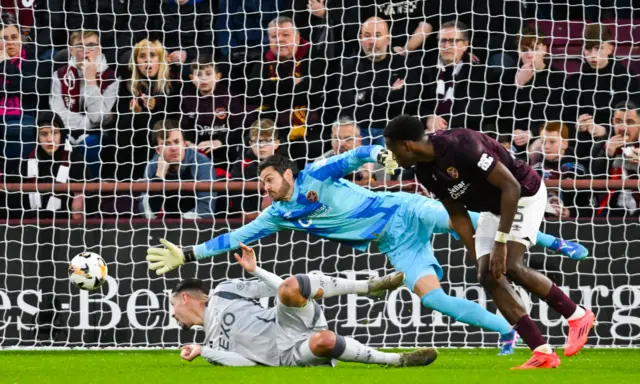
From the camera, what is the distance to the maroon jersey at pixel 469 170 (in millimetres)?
6328

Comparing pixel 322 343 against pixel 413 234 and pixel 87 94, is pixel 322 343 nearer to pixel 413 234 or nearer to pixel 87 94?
pixel 413 234

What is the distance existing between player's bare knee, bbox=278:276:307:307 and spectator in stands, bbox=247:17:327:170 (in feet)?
13.0

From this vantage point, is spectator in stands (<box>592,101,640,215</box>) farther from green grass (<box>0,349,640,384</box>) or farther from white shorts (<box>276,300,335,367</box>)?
white shorts (<box>276,300,335,367</box>)

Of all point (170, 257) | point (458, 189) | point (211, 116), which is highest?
point (211, 116)

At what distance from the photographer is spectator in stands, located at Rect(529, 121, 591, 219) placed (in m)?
10.1

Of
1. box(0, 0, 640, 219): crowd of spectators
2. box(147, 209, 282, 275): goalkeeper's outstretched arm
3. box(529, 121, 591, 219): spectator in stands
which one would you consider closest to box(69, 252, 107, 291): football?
box(147, 209, 282, 275): goalkeeper's outstretched arm

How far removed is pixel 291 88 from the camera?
10742 millimetres

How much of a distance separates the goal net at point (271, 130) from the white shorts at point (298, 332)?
2931 mm

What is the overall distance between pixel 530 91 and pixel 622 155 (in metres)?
1.01

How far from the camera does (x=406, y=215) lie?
316 inches

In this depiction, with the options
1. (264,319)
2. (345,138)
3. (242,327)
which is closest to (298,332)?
(264,319)

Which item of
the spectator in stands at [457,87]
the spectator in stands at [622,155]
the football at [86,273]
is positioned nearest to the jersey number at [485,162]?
the football at [86,273]

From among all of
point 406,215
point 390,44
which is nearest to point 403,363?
→ point 406,215

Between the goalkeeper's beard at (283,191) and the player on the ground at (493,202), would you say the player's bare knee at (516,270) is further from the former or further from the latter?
the goalkeeper's beard at (283,191)
